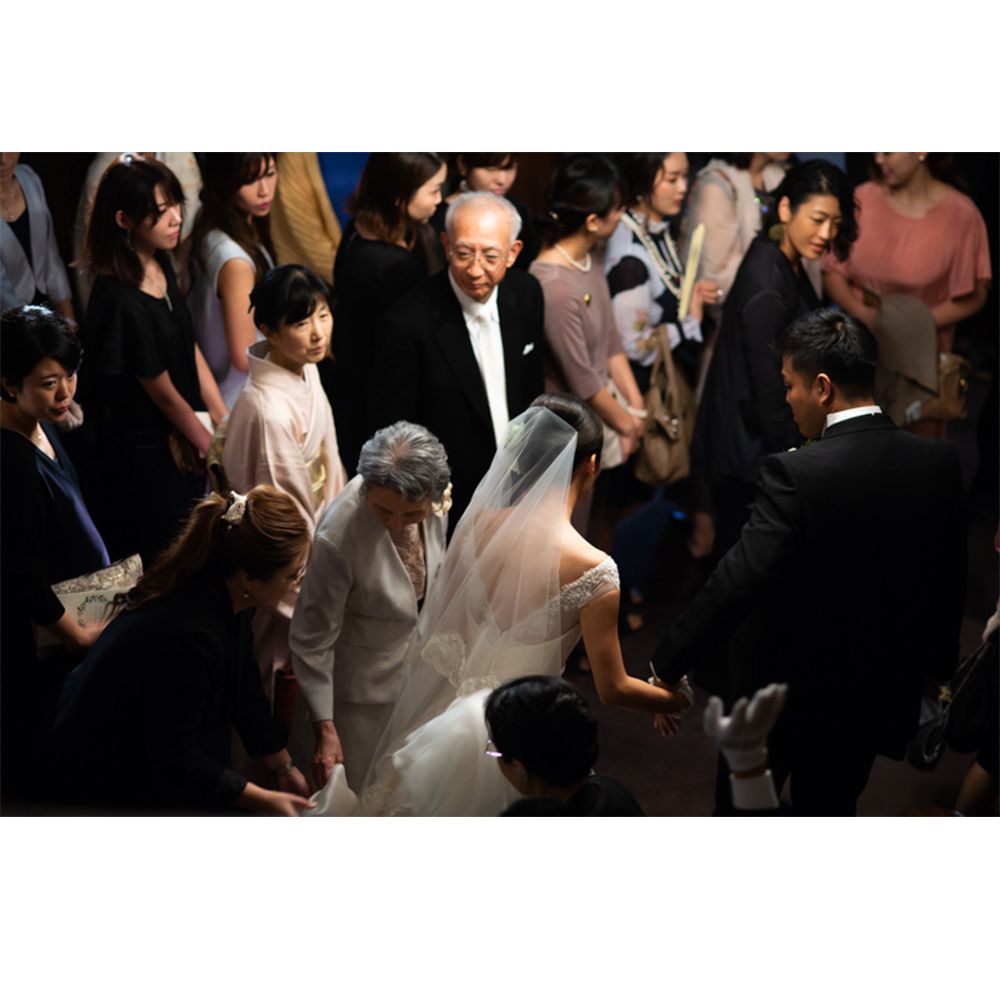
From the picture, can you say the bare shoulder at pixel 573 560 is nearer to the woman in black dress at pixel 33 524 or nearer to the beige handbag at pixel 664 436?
the beige handbag at pixel 664 436

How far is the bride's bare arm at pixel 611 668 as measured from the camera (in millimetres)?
4242

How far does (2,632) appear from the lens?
4.39 m

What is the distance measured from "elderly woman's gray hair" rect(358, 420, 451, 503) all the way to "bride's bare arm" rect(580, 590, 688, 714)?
508 mm

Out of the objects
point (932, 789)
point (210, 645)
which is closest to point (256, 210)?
point (210, 645)

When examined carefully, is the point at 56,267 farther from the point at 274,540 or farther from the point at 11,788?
the point at 11,788

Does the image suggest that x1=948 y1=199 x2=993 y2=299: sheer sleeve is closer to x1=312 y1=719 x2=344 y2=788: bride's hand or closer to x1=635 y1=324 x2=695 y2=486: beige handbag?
x1=635 y1=324 x2=695 y2=486: beige handbag

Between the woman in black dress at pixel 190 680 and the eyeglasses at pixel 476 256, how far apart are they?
841 millimetres

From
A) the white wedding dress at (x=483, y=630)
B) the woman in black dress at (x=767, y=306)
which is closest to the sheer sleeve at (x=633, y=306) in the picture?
the woman in black dress at (x=767, y=306)

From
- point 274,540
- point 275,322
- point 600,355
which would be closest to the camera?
point 274,540

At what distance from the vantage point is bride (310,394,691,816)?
4230 millimetres

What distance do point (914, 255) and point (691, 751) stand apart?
164 centimetres

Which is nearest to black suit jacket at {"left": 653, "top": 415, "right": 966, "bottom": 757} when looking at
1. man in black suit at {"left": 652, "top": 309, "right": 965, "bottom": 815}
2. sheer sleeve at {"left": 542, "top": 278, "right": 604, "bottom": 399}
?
man in black suit at {"left": 652, "top": 309, "right": 965, "bottom": 815}

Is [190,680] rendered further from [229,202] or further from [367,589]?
[229,202]
